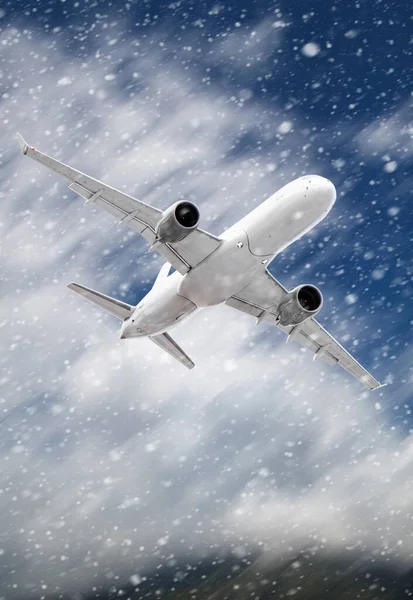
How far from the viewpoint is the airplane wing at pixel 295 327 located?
30.3 meters

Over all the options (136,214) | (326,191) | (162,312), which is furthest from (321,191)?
(162,312)

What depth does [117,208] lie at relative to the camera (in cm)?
2734

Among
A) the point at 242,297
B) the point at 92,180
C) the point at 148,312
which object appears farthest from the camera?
the point at 242,297

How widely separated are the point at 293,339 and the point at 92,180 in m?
11.2

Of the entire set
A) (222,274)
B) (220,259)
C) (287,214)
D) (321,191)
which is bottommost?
(222,274)

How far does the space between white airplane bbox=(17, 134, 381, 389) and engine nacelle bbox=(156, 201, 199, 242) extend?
0.12 ft

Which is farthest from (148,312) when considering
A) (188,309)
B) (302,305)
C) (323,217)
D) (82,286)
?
(323,217)

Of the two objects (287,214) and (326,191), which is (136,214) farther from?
(326,191)

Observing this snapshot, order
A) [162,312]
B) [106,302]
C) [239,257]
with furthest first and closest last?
[106,302]
[162,312]
[239,257]

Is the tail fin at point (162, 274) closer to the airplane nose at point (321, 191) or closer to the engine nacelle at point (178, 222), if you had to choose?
the engine nacelle at point (178, 222)

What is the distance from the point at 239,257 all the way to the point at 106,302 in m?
7.56

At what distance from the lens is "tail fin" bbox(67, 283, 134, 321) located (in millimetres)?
30578

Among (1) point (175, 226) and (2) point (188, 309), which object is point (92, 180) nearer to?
(1) point (175, 226)

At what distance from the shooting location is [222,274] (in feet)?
88.4
